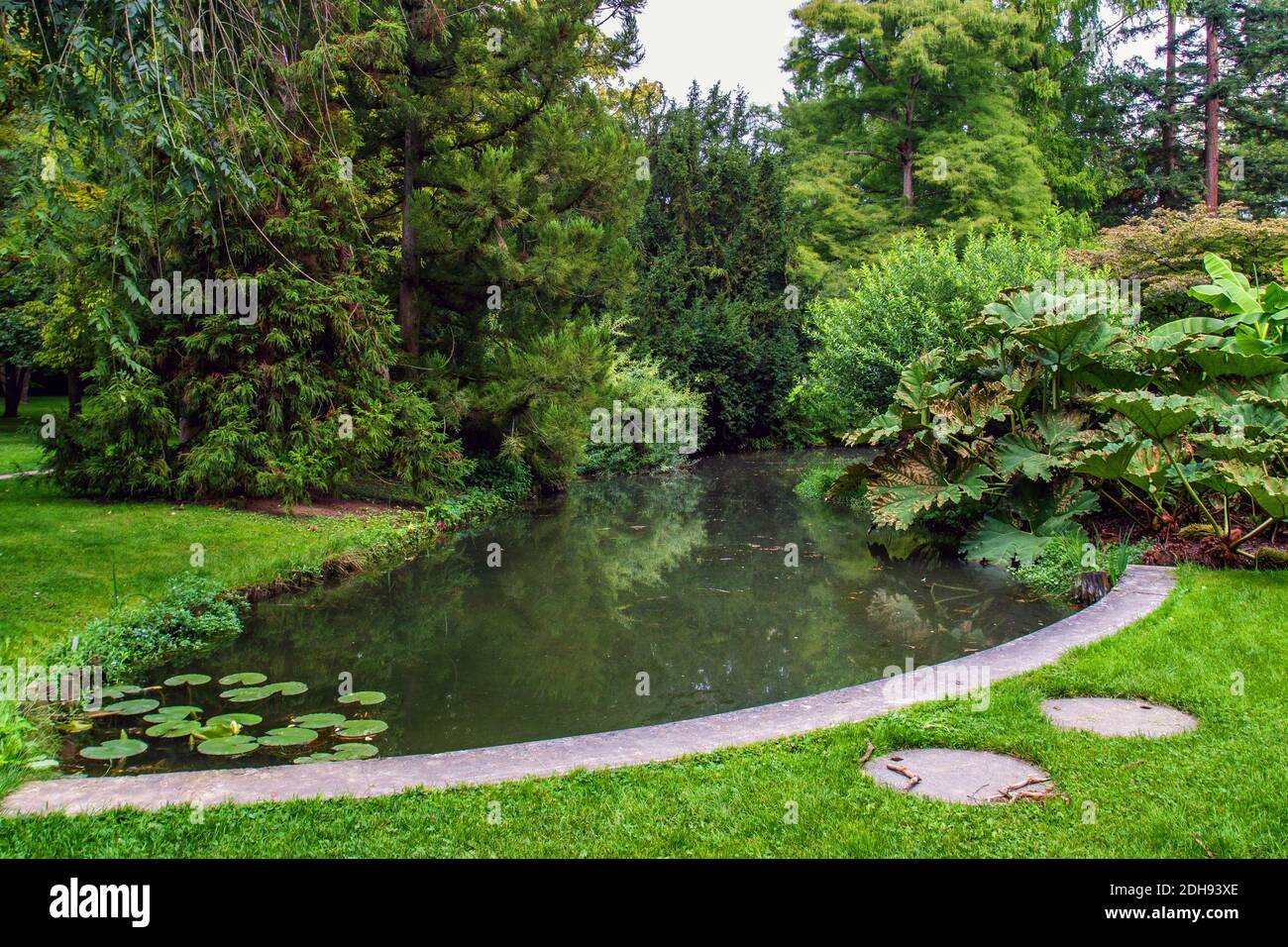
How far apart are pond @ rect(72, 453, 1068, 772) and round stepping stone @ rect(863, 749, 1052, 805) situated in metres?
2.06

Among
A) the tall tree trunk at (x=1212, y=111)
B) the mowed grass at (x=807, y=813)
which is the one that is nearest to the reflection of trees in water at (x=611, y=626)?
the mowed grass at (x=807, y=813)

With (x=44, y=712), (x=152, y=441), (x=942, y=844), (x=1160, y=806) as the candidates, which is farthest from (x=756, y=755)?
(x=152, y=441)

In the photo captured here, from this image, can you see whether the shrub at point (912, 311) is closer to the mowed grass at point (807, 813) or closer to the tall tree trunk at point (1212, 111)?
the mowed grass at point (807, 813)

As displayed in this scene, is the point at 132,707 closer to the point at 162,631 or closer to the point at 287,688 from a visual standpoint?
A: the point at 287,688

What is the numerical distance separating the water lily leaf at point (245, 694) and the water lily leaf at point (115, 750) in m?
1.03

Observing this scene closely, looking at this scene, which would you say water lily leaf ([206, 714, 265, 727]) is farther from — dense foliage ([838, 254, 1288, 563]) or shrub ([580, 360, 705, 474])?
shrub ([580, 360, 705, 474])

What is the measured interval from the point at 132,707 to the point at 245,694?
677 millimetres

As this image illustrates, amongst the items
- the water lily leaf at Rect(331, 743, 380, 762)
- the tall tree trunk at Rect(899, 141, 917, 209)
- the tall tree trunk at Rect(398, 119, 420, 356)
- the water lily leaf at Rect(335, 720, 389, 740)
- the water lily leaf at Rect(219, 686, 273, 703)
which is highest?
the tall tree trunk at Rect(899, 141, 917, 209)

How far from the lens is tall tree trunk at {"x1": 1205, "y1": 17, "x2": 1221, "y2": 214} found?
2694 centimetres

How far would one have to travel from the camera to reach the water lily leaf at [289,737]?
5235 mm

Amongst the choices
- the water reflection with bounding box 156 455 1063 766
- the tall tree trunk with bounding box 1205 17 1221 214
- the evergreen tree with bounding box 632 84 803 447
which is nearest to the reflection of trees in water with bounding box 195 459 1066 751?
the water reflection with bounding box 156 455 1063 766

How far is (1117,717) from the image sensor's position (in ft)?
14.9

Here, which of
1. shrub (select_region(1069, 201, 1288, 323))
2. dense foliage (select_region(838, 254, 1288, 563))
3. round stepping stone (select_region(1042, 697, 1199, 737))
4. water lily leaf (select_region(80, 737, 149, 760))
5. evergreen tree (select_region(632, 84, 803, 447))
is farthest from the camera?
evergreen tree (select_region(632, 84, 803, 447))

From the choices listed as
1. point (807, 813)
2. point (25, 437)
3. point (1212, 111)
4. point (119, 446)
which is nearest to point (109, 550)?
point (119, 446)
